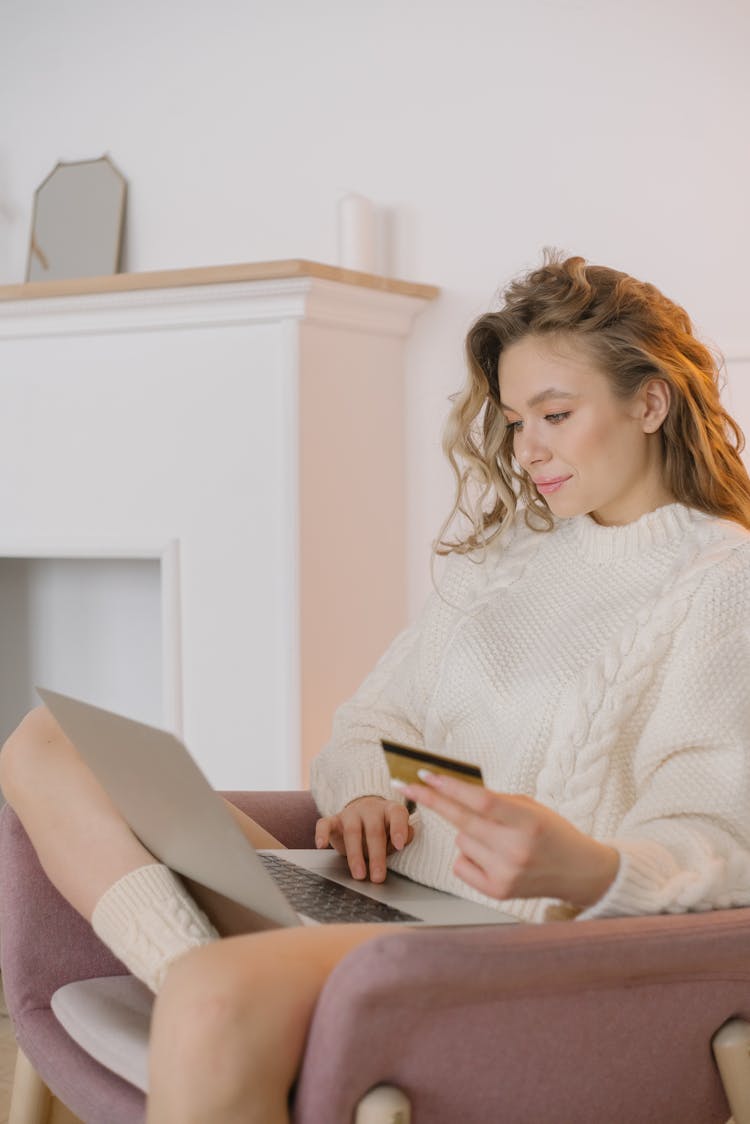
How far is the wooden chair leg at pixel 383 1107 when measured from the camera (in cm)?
109

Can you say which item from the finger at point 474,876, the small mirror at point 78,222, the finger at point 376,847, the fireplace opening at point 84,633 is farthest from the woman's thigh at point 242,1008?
the small mirror at point 78,222

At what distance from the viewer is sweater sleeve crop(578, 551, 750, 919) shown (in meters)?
1.26

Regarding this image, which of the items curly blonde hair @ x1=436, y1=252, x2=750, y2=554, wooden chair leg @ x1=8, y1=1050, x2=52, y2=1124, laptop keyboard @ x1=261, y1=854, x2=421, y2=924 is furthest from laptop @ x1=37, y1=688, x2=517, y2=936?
curly blonde hair @ x1=436, y1=252, x2=750, y2=554

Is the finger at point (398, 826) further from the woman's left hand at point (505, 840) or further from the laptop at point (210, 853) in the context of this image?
the woman's left hand at point (505, 840)

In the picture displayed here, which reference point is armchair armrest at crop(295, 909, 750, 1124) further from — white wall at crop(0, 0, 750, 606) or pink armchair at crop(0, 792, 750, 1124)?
white wall at crop(0, 0, 750, 606)

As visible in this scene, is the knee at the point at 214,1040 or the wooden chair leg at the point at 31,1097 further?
the wooden chair leg at the point at 31,1097

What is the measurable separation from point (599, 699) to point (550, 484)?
0.26 m

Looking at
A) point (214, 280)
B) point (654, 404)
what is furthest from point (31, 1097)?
point (214, 280)

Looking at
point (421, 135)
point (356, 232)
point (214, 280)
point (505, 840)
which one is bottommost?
point (505, 840)

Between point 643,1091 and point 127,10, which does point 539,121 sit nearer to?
point 127,10

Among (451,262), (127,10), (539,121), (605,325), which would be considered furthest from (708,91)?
(127,10)

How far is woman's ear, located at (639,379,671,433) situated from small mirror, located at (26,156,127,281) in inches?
Answer: 55.1

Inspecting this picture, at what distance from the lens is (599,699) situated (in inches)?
58.9

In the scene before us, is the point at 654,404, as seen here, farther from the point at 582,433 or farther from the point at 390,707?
the point at 390,707
